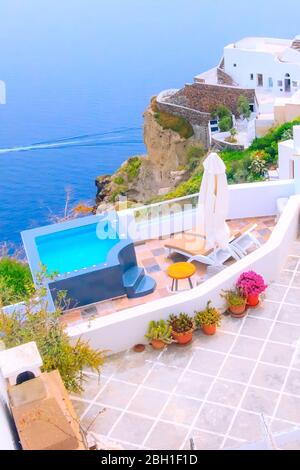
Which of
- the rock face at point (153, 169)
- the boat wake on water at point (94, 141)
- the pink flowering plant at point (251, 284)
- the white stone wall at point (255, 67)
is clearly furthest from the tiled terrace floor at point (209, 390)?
the boat wake on water at point (94, 141)

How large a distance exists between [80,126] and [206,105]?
46091 millimetres

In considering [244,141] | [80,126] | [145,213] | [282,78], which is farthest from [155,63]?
[145,213]

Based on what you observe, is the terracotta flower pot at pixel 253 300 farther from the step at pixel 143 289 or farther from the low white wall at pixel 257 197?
the low white wall at pixel 257 197

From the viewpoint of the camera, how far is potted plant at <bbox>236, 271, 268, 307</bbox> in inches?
323

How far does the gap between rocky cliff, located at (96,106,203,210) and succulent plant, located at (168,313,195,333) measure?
37.6 metres

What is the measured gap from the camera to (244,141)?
41.7 m

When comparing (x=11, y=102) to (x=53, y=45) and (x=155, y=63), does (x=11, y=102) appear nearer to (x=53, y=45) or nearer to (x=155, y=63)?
(x=155, y=63)

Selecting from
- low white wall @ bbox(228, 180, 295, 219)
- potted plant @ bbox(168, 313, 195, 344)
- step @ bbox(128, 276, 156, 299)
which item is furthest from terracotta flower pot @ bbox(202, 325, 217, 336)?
low white wall @ bbox(228, 180, 295, 219)

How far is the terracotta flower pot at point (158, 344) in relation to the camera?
25.1 ft

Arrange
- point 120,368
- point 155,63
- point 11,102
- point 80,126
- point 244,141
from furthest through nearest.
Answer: point 155,63 → point 11,102 → point 80,126 → point 244,141 → point 120,368

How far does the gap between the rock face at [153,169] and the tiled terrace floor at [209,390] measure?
37.9 metres

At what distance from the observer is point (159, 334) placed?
7586 mm

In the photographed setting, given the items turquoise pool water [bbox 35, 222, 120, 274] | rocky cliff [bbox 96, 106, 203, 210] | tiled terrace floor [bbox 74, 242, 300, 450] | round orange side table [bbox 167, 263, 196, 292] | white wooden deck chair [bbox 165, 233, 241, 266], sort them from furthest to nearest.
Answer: rocky cliff [bbox 96, 106, 203, 210], turquoise pool water [bbox 35, 222, 120, 274], white wooden deck chair [bbox 165, 233, 241, 266], round orange side table [bbox 167, 263, 196, 292], tiled terrace floor [bbox 74, 242, 300, 450]

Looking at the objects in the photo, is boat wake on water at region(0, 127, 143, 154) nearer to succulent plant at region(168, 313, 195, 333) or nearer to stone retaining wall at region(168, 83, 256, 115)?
stone retaining wall at region(168, 83, 256, 115)
